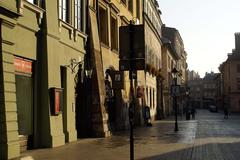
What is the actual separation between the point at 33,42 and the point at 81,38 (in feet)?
20.5

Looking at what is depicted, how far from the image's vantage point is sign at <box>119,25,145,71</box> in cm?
1134

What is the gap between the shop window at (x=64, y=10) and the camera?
2134cm

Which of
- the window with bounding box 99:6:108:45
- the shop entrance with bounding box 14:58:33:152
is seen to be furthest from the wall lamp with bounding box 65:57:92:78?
the window with bounding box 99:6:108:45

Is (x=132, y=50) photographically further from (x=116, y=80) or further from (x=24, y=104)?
(x=116, y=80)

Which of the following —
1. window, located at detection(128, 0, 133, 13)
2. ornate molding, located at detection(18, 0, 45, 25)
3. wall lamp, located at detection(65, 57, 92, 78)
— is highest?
window, located at detection(128, 0, 133, 13)

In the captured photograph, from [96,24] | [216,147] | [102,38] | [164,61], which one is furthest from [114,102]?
[164,61]

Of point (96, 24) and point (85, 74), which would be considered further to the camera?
point (96, 24)

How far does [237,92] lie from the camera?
99000 millimetres

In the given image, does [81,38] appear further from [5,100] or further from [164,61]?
[164,61]

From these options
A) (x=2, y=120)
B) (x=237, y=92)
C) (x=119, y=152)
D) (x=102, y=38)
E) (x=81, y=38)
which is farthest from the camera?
(x=237, y=92)

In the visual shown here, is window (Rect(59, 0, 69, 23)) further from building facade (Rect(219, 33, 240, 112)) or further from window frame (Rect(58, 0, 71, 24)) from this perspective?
building facade (Rect(219, 33, 240, 112))

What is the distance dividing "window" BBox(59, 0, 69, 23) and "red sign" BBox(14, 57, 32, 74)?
13.2 ft

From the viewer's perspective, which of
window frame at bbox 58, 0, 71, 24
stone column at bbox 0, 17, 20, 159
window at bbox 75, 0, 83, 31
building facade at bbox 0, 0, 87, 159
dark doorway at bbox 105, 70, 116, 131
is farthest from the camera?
dark doorway at bbox 105, 70, 116, 131

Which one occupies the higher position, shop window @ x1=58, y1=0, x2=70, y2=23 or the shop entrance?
shop window @ x1=58, y1=0, x2=70, y2=23
